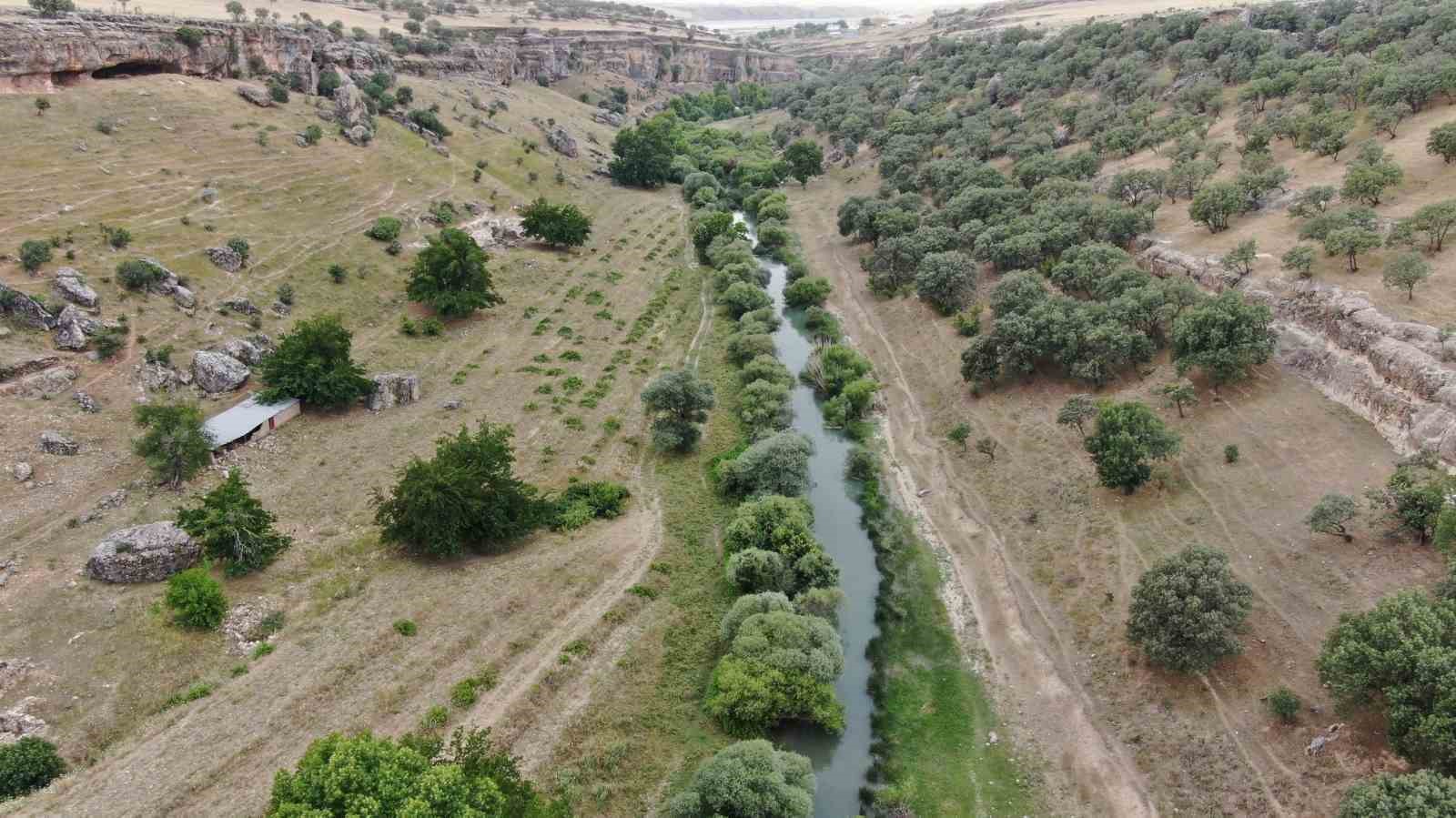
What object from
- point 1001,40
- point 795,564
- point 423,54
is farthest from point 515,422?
point 1001,40

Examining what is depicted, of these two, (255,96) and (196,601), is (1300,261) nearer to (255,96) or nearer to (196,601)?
(196,601)

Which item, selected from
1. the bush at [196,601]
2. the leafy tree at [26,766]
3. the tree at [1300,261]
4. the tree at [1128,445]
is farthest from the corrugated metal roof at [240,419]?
the tree at [1300,261]

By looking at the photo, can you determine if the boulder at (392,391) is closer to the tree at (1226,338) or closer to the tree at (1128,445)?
the tree at (1128,445)

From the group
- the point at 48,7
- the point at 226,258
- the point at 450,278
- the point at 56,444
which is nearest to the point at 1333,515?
the point at 56,444

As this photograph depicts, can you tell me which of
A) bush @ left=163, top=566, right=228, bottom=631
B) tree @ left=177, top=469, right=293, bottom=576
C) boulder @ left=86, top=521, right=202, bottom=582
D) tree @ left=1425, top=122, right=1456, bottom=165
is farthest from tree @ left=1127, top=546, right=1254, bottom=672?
boulder @ left=86, top=521, right=202, bottom=582

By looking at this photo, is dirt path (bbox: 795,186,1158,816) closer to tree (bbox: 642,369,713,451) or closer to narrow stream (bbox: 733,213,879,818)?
narrow stream (bbox: 733,213,879,818)

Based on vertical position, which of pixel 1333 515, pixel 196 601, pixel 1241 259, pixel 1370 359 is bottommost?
pixel 196 601

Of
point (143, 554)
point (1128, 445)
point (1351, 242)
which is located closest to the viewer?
point (143, 554)
